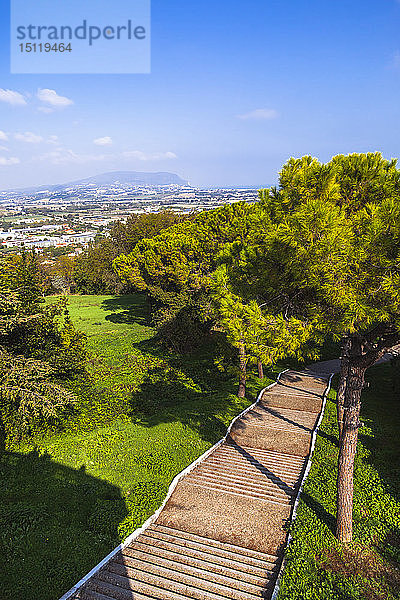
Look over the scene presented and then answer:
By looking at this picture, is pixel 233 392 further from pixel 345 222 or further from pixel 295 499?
pixel 345 222

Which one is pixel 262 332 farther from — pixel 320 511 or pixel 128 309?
pixel 128 309

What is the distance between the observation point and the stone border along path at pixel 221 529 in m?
6.61

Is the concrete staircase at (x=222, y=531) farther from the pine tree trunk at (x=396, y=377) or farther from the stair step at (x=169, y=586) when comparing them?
the pine tree trunk at (x=396, y=377)

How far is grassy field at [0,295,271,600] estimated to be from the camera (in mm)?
7605

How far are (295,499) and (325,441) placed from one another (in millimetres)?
4091

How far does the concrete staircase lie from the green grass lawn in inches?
16.7

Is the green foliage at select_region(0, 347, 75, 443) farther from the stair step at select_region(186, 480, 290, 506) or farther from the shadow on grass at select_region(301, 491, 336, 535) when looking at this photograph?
the shadow on grass at select_region(301, 491, 336, 535)

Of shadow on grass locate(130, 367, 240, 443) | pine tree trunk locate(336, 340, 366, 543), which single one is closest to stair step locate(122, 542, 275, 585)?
pine tree trunk locate(336, 340, 366, 543)

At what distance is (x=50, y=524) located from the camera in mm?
8570

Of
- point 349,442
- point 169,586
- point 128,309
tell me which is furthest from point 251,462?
point 128,309

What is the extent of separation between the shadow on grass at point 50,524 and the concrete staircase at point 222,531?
803 mm

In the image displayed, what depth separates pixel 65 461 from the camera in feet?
37.9

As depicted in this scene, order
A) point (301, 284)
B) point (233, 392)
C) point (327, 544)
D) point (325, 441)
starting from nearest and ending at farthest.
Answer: point (327, 544), point (301, 284), point (325, 441), point (233, 392)

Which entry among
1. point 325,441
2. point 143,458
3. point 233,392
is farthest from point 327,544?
point 233,392
